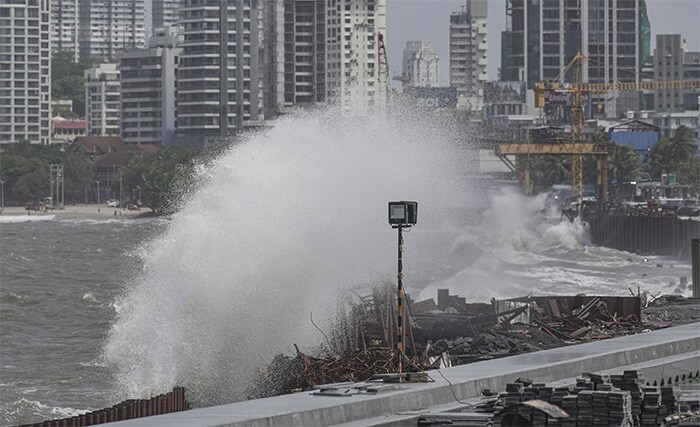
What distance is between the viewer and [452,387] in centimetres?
1858

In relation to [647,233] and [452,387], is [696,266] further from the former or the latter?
[647,233]

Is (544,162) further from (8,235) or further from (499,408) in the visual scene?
(499,408)

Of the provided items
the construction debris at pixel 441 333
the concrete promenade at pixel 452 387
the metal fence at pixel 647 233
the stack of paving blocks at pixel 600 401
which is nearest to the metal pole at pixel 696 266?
the construction debris at pixel 441 333

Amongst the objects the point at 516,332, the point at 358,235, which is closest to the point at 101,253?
the point at 358,235

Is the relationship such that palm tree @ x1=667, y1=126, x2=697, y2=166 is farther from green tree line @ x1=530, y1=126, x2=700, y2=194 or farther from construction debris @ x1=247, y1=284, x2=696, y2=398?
construction debris @ x1=247, y1=284, x2=696, y2=398

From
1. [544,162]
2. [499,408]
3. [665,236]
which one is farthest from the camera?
[544,162]

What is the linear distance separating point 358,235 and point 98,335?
45.3 feet

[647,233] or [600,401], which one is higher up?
[600,401]

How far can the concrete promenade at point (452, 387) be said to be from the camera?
1628 cm

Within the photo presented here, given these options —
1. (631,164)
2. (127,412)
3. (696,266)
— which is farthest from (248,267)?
(631,164)

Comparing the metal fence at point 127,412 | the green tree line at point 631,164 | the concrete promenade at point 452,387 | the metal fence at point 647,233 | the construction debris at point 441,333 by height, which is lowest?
the metal fence at point 647,233

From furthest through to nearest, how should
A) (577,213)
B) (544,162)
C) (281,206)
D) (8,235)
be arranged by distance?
(544,162)
(8,235)
(577,213)
(281,206)

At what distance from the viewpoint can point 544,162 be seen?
19100 cm

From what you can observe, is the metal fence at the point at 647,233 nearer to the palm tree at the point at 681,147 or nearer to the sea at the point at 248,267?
the sea at the point at 248,267
